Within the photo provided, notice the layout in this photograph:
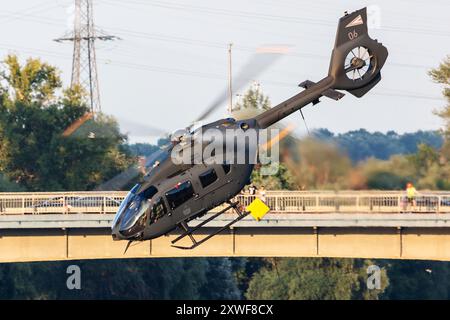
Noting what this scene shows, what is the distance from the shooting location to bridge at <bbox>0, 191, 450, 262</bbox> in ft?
244

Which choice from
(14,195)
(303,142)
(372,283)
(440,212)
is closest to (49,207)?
(14,195)

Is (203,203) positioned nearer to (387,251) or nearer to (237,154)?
(237,154)

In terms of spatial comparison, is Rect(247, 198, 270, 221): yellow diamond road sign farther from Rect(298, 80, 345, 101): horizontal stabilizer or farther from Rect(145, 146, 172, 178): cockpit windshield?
Rect(145, 146, 172, 178): cockpit windshield

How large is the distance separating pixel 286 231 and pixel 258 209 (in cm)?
263

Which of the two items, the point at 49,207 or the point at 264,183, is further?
the point at 264,183

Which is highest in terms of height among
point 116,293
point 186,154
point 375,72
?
point 375,72

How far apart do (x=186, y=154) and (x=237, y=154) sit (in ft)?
6.72

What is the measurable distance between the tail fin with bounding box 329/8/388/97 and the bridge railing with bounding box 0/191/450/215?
11.3 m

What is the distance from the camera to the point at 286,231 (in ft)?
250

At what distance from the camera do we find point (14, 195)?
7862 centimetres

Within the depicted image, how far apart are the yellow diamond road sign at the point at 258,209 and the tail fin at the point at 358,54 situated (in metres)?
12.8
